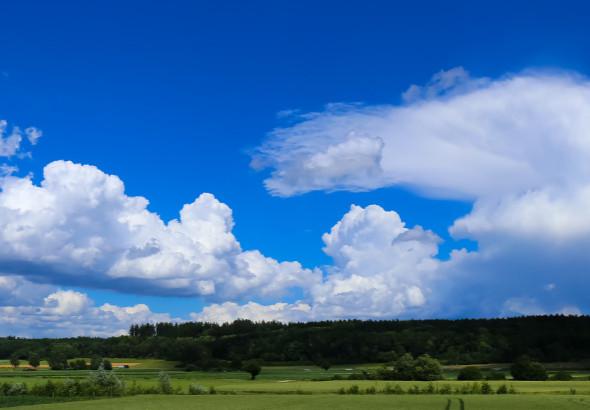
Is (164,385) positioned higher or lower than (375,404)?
higher

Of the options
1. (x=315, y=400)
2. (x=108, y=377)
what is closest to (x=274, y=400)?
(x=315, y=400)

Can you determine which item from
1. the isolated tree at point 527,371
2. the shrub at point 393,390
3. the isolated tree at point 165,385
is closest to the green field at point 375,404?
the shrub at point 393,390

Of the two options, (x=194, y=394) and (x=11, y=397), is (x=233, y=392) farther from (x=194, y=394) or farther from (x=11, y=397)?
(x=11, y=397)

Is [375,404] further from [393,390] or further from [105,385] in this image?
[105,385]

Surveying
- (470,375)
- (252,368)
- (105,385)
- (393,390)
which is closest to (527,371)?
(470,375)

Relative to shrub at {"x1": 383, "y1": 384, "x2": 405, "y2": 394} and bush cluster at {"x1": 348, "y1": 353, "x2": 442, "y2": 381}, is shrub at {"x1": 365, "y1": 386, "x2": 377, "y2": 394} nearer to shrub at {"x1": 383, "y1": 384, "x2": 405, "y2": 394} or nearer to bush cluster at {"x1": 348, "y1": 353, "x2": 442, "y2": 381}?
shrub at {"x1": 383, "y1": 384, "x2": 405, "y2": 394}

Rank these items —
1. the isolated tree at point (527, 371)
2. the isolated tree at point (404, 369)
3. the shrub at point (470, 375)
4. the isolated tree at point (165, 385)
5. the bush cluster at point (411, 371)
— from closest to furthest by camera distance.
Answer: the isolated tree at point (165, 385)
the shrub at point (470, 375)
the isolated tree at point (527, 371)
the bush cluster at point (411, 371)
the isolated tree at point (404, 369)

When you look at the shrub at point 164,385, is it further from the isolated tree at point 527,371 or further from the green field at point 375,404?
the isolated tree at point 527,371

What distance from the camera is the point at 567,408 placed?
226 ft

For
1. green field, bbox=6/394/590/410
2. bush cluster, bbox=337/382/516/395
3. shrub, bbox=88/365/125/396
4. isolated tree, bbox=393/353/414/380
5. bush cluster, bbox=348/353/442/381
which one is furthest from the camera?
isolated tree, bbox=393/353/414/380

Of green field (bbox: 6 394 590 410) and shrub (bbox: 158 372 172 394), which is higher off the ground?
shrub (bbox: 158 372 172 394)

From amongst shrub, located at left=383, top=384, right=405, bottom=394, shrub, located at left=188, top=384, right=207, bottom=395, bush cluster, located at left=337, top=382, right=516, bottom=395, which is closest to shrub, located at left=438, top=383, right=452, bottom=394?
bush cluster, located at left=337, top=382, right=516, bottom=395

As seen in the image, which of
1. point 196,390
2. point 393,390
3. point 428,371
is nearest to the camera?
point 393,390

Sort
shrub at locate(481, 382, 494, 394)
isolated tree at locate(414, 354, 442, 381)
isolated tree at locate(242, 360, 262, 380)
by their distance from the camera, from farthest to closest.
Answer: isolated tree at locate(242, 360, 262, 380), isolated tree at locate(414, 354, 442, 381), shrub at locate(481, 382, 494, 394)
